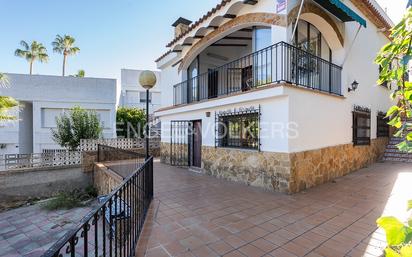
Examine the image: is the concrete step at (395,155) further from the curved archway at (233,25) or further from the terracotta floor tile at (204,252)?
the terracotta floor tile at (204,252)

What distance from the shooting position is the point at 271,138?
6035 millimetres

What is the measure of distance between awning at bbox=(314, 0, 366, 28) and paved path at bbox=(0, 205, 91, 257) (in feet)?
31.5

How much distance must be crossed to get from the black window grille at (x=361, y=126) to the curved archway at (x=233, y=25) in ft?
16.6

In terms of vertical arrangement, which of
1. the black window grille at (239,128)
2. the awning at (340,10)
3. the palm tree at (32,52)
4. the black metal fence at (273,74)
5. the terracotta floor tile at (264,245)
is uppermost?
the palm tree at (32,52)

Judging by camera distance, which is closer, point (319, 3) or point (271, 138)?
point (271, 138)

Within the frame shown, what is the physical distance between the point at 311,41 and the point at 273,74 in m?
2.33

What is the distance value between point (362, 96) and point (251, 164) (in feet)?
20.7

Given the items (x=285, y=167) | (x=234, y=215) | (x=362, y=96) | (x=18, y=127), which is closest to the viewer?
(x=234, y=215)

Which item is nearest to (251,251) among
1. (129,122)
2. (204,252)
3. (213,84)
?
(204,252)

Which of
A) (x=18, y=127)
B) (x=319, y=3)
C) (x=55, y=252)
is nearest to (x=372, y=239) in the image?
(x=55, y=252)

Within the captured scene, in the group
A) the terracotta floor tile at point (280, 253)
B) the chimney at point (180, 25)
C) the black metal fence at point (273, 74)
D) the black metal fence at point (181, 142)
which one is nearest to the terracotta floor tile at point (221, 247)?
the terracotta floor tile at point (280, 253)

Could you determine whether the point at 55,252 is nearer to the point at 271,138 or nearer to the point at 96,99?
the point at 271,138

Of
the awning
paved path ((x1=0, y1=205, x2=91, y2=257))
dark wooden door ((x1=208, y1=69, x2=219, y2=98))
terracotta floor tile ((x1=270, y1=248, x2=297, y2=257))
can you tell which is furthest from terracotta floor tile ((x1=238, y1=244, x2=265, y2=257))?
dark wooden door ((x1=208, y1=69, x2=219, y2=98))

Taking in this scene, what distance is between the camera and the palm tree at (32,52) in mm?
29047
